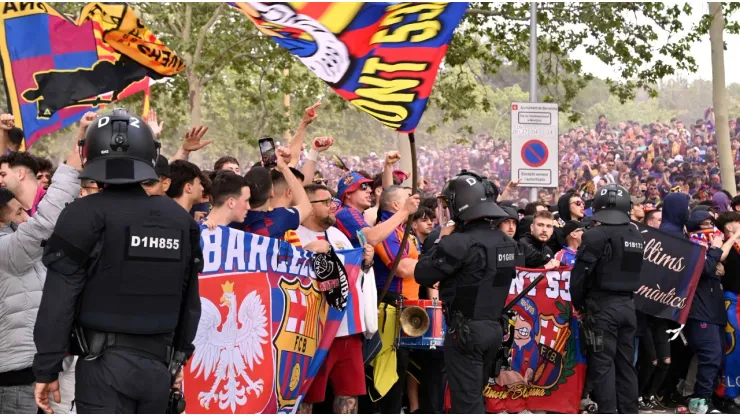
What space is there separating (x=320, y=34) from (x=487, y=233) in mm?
1904

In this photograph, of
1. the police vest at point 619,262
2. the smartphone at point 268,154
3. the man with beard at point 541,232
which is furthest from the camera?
the man with beard at point 541,232

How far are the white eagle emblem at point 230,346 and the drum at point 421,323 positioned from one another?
1.83 m

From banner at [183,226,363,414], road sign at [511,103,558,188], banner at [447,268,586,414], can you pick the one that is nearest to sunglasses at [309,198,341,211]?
banner at [183,226,363,414]

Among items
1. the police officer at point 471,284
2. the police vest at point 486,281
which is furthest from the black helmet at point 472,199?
the police vest at point 486,281

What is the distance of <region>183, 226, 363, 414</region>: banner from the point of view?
6863 mm

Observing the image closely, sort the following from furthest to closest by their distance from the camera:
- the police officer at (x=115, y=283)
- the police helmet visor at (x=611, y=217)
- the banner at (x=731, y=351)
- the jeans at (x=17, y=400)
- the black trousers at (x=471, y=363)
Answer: the banner at (x=731, y=351) → the police helmet visor at (x=611, y=217) → the black trousers at (x=471, y=363) → the jeans at (x=17, y=400) → the police officer at (x=115, y=283)

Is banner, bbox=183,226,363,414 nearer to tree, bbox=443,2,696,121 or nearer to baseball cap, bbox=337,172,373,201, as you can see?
baseball cap, bbox=337,172,373,201

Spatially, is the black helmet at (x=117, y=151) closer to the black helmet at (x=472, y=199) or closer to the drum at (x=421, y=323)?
the black helmet at (x=472, y=199)

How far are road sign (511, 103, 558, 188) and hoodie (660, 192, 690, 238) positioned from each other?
2949 mm

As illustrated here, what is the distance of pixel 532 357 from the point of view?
385 inches

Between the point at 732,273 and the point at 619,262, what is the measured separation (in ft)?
8.08

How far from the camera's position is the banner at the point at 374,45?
739 cm

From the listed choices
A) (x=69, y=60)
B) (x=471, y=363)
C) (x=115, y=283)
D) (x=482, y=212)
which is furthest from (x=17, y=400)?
(x=69, y=60)

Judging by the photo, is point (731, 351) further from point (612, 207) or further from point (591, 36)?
point (591, 36)
